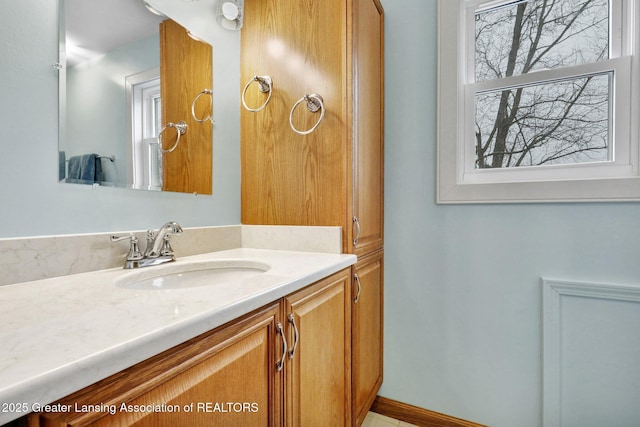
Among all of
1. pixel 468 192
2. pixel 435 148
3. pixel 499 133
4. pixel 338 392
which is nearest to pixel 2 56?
pixel 338 392

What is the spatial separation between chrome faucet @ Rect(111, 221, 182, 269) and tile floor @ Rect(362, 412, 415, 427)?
128 cm

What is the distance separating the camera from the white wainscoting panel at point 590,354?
1.16m

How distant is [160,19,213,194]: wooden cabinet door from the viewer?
1.15 m

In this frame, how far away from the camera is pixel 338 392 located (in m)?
1.07

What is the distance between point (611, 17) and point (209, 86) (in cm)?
175

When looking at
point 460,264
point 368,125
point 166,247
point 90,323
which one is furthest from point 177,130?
point 460,264

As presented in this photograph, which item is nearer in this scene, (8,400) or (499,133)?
(8,400)

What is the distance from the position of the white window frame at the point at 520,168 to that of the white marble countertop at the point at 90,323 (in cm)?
103

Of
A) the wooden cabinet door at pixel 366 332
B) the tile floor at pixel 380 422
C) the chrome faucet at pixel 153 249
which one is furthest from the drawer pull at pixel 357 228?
the tile floor at pixel 380 422

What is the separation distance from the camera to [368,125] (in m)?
1.37

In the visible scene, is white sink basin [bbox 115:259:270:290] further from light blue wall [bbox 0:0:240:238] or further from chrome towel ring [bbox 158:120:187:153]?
chrome towel ring [bbox 158:120:187:153]

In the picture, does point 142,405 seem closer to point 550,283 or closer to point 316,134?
point 316,134

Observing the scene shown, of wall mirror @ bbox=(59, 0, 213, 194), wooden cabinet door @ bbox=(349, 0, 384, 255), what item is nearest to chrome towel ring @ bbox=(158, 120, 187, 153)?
wall mirror @ bbox=(59, 0, 213, 194)

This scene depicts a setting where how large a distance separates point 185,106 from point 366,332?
1.26 m
